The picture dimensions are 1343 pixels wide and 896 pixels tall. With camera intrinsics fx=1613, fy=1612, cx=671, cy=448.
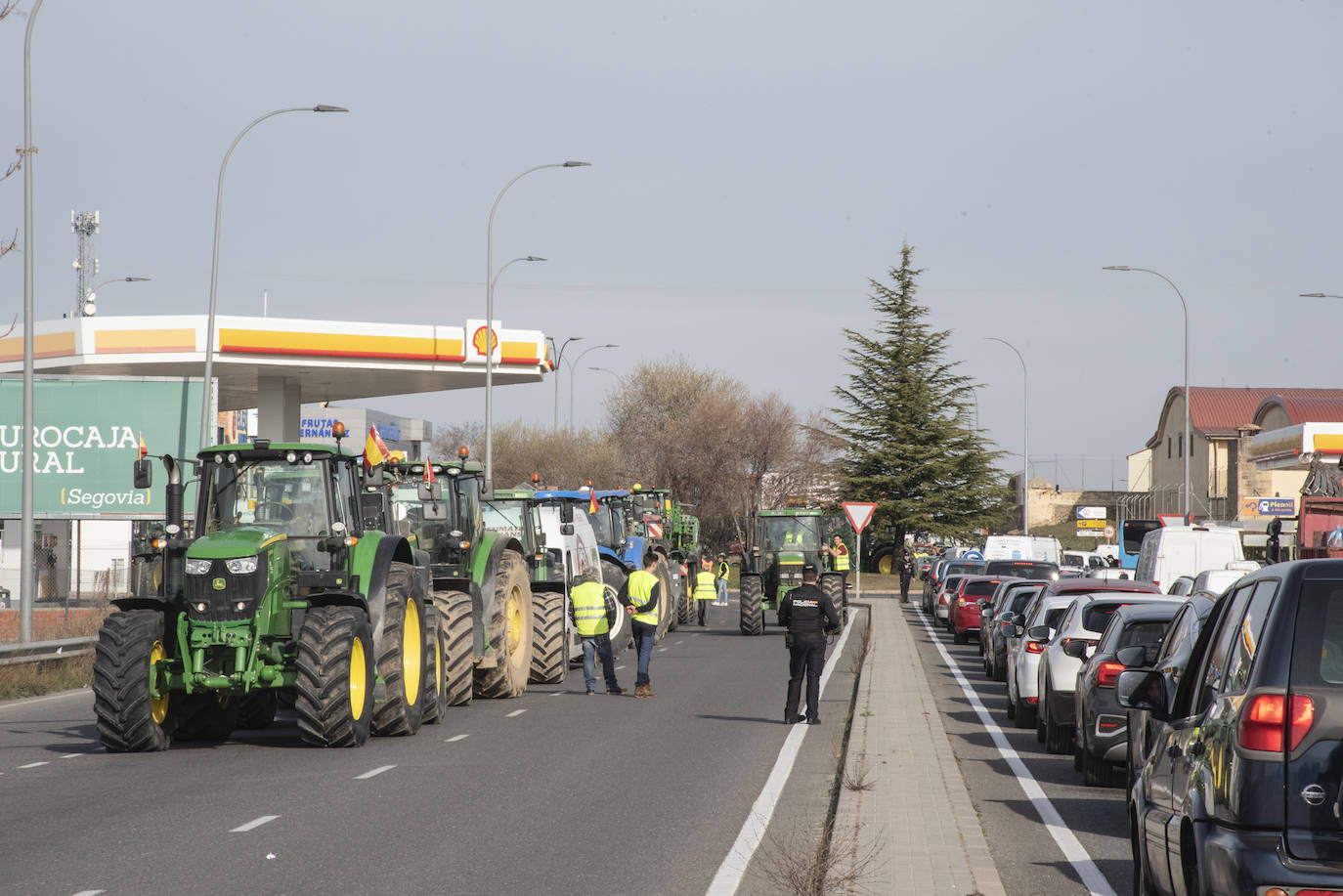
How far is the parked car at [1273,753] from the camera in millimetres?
5285

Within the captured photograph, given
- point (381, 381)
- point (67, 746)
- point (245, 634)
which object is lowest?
point (67, 746)

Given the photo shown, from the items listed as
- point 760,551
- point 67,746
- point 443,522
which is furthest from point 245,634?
point 760,551

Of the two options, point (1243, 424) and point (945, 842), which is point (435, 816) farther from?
point (1243, 424)

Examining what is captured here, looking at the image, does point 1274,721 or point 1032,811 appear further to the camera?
point 1032,811

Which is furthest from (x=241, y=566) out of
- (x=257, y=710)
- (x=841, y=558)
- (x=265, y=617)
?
(x=841, y=558)

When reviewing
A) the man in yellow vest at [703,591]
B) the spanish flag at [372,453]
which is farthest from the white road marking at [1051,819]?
the man in yellow vest at [703,591]

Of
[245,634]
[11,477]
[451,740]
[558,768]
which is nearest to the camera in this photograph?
[558,768]

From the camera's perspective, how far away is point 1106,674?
12.9m

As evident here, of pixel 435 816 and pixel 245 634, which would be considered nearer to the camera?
pixel 435 816

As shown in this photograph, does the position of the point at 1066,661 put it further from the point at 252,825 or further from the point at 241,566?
the point at 252,825

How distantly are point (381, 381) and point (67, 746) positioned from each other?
106ft

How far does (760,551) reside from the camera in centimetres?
3822

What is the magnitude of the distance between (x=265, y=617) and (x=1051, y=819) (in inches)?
290

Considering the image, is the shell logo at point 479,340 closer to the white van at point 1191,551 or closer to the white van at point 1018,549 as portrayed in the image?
the white van at point 1018,549
